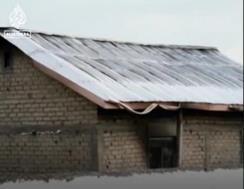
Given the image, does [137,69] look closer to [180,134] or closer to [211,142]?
[180,134]

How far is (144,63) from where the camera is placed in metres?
13.1

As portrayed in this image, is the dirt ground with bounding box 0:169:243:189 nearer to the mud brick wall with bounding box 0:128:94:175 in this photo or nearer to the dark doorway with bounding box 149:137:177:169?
the mud brick wall with bounding box 0:128:94:175

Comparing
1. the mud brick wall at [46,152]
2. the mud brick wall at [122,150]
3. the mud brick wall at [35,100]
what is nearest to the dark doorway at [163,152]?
the mud brick wall at [122,150]

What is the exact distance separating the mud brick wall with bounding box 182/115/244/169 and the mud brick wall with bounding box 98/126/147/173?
2.98 ft

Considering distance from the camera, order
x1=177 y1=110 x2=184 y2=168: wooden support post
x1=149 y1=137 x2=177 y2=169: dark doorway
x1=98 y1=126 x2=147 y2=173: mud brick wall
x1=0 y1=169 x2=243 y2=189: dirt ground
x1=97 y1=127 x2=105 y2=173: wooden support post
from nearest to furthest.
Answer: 1. x1=0 y1=169 x2=243 y2=189: dirt ground
2. x1=97 y1=127 x2=105 y2=173: wooden support post
3. x1=98 y1=126 x2=147 y2=173: mud brick wall
4. x1=177 y1=110 x2=184 y2=168: wooden support post
5. x1=149 y1=137 x2=177 y2=169: dark doorway

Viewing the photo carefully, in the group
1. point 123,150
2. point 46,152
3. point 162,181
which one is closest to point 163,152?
point 123,150

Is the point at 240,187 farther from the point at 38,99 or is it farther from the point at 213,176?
the point at 38,99

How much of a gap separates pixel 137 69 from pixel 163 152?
1.62 meters

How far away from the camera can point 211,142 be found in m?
12.3

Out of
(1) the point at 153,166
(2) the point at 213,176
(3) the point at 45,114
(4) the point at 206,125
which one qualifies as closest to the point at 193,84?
(4) the point at 206,125

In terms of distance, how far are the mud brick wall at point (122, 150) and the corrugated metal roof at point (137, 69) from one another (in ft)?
2.40

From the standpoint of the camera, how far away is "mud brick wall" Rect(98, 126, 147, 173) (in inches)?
416

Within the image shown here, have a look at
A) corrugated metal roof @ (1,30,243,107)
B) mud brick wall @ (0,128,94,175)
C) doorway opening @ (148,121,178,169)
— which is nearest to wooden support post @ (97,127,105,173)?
mud brick wall @ (0,128,94,175)

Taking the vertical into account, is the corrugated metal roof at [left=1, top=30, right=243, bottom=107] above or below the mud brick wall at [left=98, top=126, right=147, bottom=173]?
above
